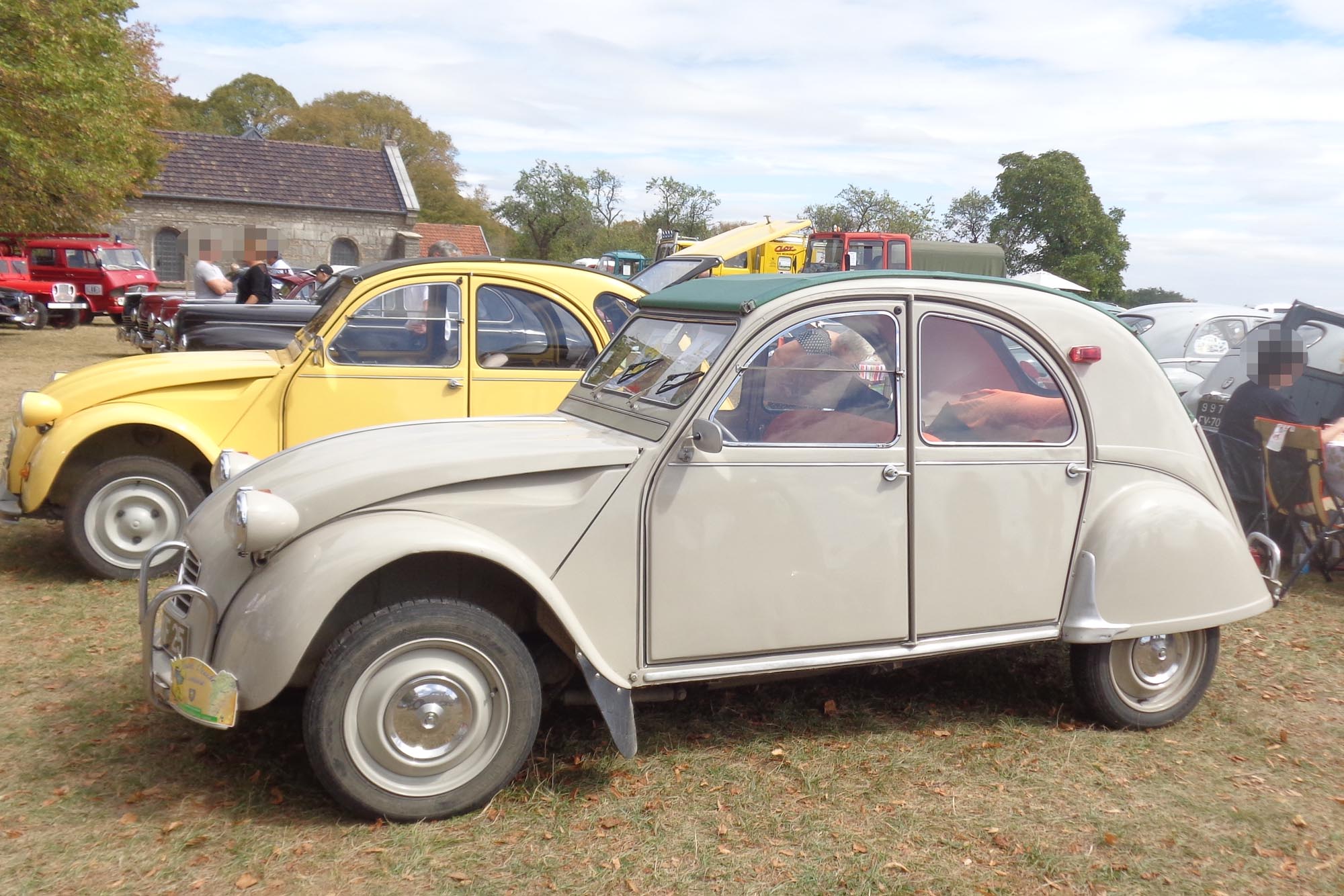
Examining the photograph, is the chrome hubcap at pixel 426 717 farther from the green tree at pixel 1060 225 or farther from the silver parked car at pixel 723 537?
the green tree at pixel 1060 225

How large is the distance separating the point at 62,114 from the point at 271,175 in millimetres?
23316

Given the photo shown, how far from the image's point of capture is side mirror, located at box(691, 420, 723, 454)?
3846 millimetres

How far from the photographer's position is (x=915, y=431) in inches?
168

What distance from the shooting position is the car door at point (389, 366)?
6.82m

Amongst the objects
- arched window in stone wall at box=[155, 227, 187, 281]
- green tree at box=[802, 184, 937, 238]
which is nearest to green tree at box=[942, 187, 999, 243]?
green tree at box=[802, 184, 937, 238]

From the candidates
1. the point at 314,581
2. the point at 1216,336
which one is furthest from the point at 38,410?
the point at 1216,336

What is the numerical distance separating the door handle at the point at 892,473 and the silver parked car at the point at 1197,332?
9.38 meters

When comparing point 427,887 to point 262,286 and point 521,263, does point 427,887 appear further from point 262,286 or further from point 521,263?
point 262,286

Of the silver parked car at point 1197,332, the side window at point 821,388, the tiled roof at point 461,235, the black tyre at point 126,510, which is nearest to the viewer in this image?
the side window at point 821,388

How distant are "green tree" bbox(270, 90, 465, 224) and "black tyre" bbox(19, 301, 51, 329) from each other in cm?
5020

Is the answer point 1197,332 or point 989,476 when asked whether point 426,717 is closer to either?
point 989,476

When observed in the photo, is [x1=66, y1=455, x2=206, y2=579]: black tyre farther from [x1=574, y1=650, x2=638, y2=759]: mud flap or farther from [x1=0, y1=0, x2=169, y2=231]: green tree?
[x1=0, y1=0, x2=169, y2=231]: green tree

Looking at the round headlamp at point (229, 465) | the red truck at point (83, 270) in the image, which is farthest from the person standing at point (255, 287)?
the red truck at point (83, 270)

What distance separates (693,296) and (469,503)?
1.41m
